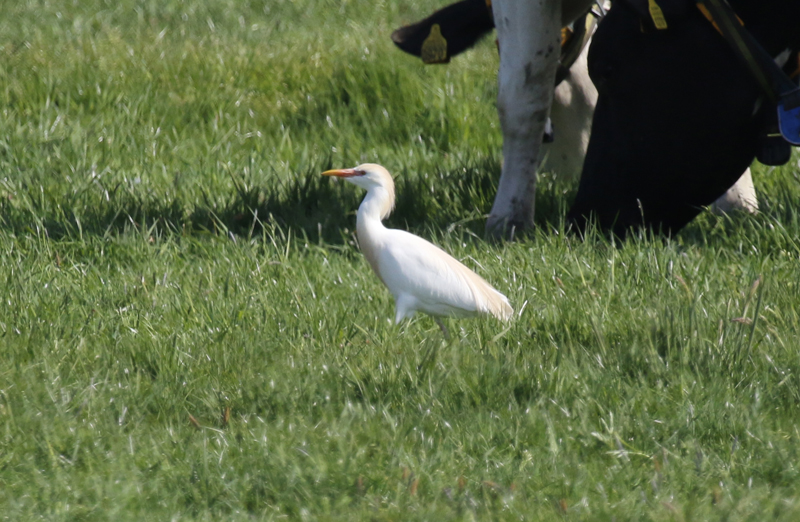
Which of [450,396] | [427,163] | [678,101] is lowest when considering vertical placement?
[427,163]

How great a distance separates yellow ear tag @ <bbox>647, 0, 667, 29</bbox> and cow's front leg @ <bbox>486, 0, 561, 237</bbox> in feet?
2.34

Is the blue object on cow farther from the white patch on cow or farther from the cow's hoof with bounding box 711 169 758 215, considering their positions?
the white patch on cow

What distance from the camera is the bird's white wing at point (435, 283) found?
324cm

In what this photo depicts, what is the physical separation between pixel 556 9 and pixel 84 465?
2.92 meters

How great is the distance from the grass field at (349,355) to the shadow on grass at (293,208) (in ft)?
0.07

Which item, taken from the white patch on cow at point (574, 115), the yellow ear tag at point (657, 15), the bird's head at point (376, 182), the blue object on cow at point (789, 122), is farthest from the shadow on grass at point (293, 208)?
the blue object on cow at point (789, 122)

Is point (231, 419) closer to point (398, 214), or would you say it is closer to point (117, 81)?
point (398, 214)

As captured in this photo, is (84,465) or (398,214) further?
(398,214)

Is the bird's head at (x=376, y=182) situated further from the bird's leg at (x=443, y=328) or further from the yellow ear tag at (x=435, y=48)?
the yellow ear tag at (x=435, y=48)

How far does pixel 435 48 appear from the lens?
5098 millimetres

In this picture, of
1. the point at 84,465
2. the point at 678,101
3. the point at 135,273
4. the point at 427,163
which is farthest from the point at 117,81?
the point at 84,465

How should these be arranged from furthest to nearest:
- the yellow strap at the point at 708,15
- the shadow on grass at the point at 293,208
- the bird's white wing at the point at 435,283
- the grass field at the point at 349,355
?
the shadow on grass at the point at 293,208
the yellow strap at the point at 708,15
the bird's white wing at the point at 435,283
the grass field at the point at 349,355

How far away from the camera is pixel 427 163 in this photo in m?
5.91

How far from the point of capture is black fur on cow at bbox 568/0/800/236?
374 cm
